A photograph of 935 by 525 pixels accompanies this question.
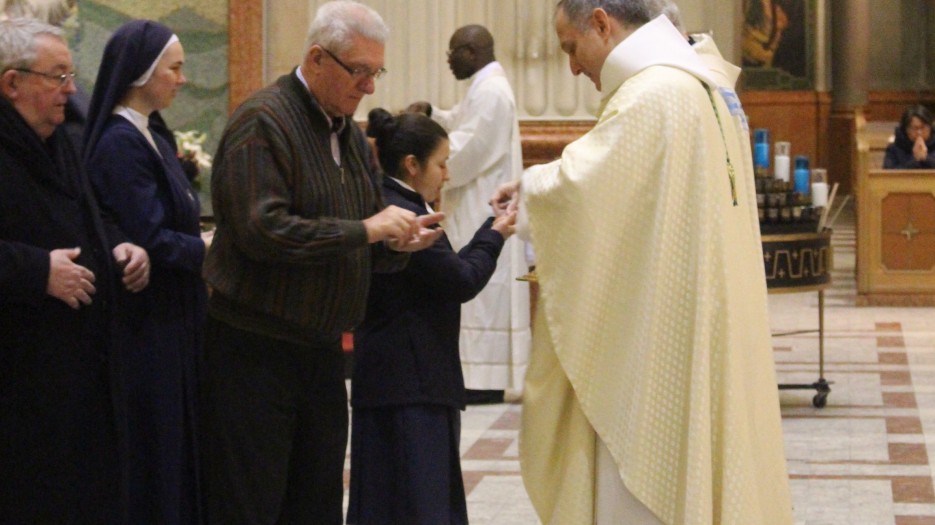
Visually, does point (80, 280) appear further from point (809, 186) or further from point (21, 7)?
point (809, 186)

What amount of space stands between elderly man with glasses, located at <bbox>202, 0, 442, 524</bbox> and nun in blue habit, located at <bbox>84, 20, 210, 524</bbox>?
0.52 feet

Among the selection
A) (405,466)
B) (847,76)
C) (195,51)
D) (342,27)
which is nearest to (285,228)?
(342,27)

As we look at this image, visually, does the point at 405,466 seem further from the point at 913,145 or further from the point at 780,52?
the point at 780,52

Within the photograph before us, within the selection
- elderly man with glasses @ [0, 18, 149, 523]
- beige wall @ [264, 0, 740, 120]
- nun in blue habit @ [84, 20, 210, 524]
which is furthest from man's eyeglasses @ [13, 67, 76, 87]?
beige wall @ [264, 0, 740, 120]

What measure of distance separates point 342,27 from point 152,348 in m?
0.94

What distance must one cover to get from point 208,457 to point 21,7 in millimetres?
1352

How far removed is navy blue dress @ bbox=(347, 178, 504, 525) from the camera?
3949mm

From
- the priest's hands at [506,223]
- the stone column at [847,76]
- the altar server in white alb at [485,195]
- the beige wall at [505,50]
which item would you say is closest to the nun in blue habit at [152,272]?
the priest's hands at [506,223]

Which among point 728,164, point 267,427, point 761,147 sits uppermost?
point 761,147

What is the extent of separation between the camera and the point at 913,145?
11805 mm

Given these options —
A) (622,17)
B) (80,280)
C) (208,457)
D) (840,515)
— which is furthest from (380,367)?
(840,515)

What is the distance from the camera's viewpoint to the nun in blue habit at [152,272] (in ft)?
12.3

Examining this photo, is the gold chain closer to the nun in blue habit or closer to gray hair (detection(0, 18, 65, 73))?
the nun in blue habit

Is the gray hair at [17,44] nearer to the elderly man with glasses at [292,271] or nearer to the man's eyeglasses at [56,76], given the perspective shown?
the man's eyeglasses at [56,76]
